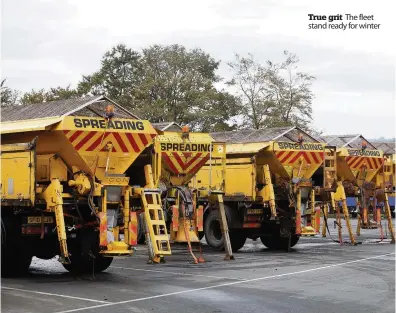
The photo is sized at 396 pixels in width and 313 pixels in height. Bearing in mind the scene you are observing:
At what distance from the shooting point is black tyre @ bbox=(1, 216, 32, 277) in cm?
1150

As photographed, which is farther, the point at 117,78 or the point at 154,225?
the point at 117,78

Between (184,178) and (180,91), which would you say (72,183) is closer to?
(184,178)

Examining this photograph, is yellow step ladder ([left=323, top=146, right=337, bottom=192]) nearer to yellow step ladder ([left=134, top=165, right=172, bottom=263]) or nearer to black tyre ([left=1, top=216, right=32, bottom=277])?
yellow step ladder ([left=134, top=165, right=172, bottom=263])

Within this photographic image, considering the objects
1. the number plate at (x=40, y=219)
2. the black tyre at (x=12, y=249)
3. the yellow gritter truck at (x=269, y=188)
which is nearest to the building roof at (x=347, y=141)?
the yellow gritter truck at (x=269, y=188)

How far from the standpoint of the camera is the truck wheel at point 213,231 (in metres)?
17.5

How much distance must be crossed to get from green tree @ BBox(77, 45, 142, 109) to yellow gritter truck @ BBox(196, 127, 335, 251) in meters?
26.5

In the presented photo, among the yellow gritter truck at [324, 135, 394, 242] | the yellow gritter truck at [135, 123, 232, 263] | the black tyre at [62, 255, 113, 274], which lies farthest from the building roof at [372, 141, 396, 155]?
the black tyre at [62, 255, 113, 274]

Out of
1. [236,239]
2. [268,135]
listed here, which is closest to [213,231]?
[236,239]

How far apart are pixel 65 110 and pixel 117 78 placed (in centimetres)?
3683

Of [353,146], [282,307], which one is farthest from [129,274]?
[353,146]

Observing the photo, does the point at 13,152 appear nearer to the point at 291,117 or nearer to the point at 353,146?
the point at 353,146

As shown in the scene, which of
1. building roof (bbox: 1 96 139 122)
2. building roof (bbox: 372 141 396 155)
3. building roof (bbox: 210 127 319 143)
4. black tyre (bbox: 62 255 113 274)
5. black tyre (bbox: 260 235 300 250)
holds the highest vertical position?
building roof (bbox: 372 141 396 155)

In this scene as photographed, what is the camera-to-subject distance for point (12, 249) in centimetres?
1157

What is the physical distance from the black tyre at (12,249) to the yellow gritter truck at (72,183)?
0.02 m
